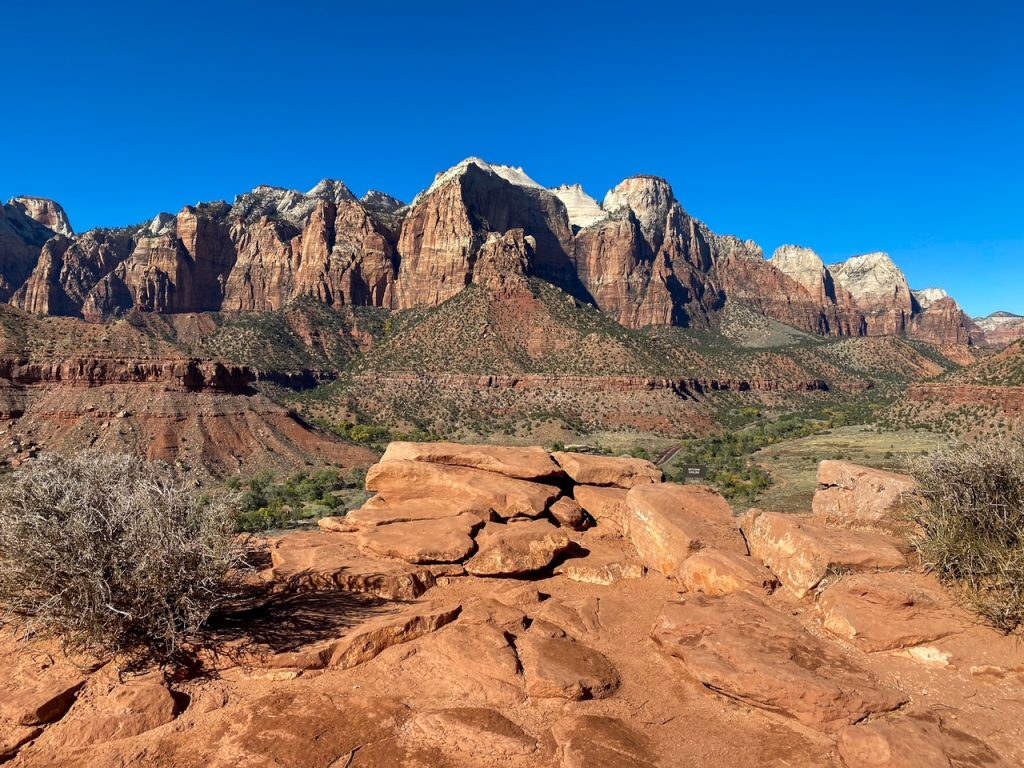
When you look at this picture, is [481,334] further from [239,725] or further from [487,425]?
[239,725]

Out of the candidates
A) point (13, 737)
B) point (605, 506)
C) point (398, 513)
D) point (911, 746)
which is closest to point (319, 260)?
point (398, 513)

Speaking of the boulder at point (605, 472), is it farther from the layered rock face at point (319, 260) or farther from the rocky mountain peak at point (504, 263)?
the layered rock face at point (319, 260)

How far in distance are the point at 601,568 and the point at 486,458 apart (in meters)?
5.87

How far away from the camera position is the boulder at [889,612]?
10.8 m

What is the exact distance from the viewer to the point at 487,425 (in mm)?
89062

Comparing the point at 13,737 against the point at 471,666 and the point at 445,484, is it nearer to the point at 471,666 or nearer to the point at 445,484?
the point at 471,666

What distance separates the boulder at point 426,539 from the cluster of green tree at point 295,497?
22.9 meters

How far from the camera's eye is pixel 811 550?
13.2 metres

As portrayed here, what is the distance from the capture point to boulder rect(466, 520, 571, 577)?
14734 millimetres

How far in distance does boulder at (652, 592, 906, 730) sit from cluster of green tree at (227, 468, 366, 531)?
31.0 metres

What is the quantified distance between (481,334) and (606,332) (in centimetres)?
2519

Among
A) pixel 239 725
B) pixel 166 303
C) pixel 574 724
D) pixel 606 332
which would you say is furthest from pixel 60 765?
pixel 166 303

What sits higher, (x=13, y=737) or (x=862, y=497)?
(x=862, y=497)

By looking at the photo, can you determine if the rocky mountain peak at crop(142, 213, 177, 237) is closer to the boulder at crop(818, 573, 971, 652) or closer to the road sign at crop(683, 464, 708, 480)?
the road sign at crop(683, 464, 708, 480)
